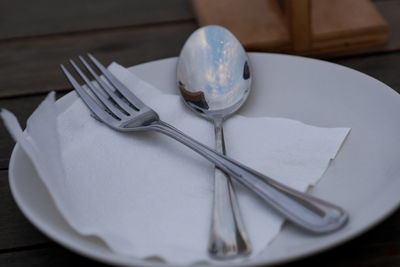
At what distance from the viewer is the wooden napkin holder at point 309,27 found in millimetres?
530

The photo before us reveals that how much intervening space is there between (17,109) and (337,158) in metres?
0.30

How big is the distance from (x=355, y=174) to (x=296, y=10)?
0.81 ft

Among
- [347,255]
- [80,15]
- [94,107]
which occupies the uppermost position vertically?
[80,15]

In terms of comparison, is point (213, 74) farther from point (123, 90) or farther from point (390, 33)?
point (390, 33)

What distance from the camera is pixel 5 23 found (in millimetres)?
659

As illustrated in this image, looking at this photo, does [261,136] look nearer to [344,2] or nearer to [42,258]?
[42,258]

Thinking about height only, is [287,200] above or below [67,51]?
below

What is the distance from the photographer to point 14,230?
340mm

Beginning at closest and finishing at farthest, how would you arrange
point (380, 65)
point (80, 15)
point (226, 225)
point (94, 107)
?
1. point (226, 225)
2. point (94, 107)
3. point (380, 65)
4. point (80, 15)

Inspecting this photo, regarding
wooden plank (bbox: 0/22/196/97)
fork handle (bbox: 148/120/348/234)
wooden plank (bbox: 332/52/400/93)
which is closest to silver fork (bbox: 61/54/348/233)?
fork handle (bbox: 148/120/348/234)

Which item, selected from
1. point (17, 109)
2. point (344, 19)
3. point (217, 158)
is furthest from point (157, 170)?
point (344, 19)

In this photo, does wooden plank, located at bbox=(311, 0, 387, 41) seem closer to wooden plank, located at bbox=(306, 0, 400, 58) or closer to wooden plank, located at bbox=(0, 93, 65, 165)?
wooden plank, located at bbox=(306, 0, 400, 58)

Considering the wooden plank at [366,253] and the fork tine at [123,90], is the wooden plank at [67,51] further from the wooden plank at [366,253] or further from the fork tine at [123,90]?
the wooden plank at [366,253]

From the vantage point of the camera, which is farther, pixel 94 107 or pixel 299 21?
pixel 299 21
